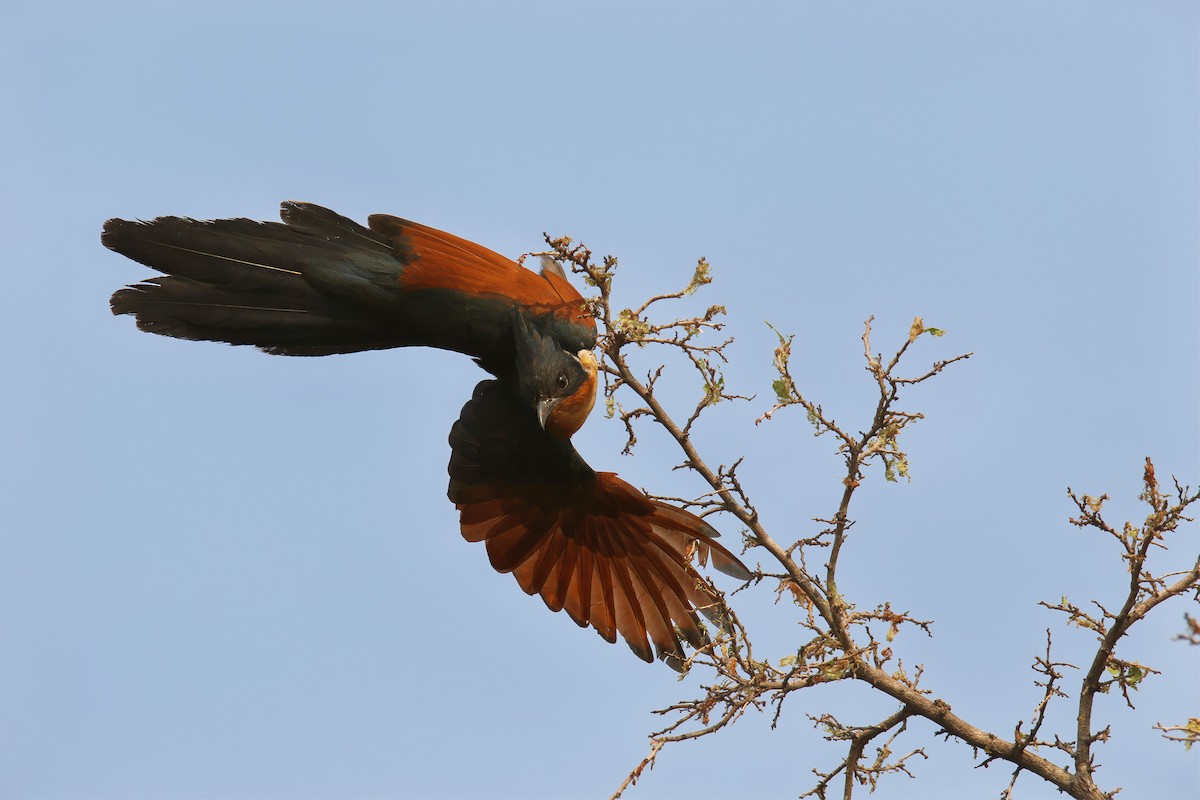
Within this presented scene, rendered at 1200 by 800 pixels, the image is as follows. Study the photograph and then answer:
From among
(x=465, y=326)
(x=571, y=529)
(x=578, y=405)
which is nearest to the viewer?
(x=578, y=405)

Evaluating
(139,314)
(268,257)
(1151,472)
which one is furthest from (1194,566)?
(139,314)

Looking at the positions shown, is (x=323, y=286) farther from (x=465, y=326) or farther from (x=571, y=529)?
(x=571, y=529)

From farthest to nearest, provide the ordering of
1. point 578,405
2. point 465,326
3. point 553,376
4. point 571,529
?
point 571,529 < point 465,326 < point 578,405 < point 553,376

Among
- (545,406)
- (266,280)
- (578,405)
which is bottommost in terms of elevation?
(266,280)

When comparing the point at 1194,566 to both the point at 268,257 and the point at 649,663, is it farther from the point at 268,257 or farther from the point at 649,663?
the point at 268,257

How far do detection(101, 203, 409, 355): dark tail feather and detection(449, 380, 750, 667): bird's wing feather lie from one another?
2.88 ft

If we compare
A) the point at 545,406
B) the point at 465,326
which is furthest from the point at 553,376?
the point at 465,326

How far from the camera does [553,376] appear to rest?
5.33 m

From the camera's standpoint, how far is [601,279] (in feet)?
13.6

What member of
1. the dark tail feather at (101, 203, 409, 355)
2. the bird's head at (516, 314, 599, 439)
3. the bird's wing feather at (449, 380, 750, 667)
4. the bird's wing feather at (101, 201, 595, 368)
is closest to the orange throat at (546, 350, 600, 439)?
the bird's head at (516, 314, 599, 439)

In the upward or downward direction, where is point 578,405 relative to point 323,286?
upward

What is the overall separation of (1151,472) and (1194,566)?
15.8 inches

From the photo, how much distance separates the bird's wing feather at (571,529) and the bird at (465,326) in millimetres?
11

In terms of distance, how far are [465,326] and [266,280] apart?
998 millimetres
